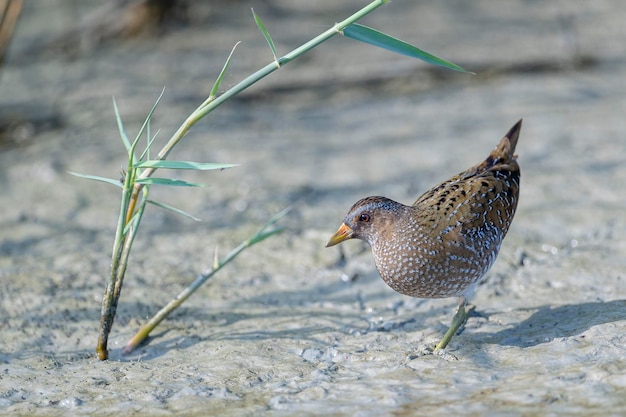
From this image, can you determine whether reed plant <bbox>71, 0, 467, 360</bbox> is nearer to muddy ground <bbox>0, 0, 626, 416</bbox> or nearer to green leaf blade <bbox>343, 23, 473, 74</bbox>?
green leaf blade <bbox>343, 23, 473, 74</bbox>

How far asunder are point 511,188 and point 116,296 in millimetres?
2096

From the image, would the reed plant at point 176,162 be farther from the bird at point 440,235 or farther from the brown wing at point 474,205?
the brown wing at point 474,205

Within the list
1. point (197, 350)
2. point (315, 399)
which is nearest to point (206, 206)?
point (197, 350)

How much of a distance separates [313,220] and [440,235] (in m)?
1.96

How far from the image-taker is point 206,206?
20.6 feet

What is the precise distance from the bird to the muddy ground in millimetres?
306

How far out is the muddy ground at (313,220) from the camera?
3730mm

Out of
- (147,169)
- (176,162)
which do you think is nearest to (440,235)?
(176,162)

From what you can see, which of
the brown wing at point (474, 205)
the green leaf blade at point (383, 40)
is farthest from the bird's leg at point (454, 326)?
the green leaf blade at point (383, 40)

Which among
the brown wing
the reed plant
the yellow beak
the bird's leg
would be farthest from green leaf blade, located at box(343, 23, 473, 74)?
the bird's leg

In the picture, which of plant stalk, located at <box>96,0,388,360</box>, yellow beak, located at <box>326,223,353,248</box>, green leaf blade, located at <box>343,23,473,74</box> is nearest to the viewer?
plant stalk, located at <box>96,0,388,360</box>

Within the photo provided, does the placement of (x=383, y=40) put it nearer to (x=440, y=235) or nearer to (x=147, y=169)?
(x=440, y=235)

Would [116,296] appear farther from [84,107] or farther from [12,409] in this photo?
[84,107]

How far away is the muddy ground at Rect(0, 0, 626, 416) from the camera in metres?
A: 3.73
